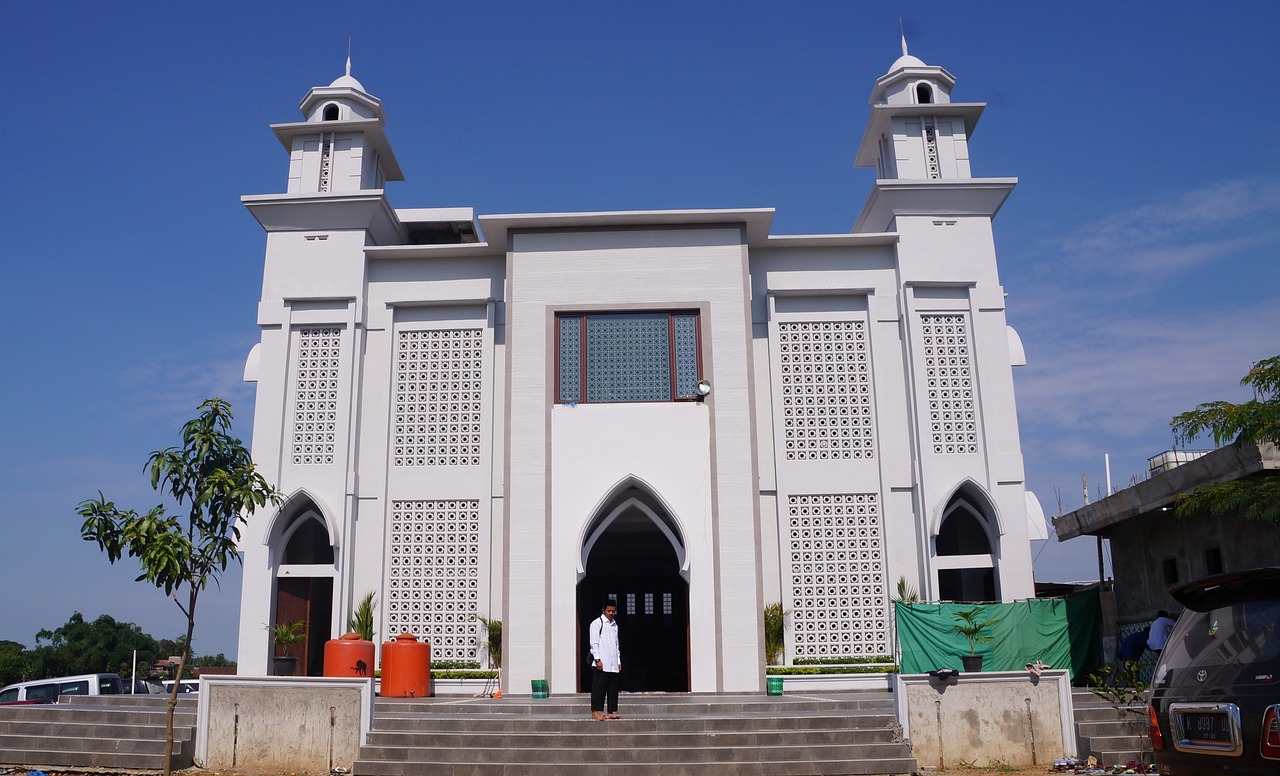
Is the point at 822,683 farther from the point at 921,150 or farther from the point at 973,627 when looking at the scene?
the point at 921,150

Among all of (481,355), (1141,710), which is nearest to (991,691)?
(1141,710)

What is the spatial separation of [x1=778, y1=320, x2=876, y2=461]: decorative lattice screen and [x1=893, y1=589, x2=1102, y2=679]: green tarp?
3311mm

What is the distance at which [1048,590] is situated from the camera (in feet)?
83.1

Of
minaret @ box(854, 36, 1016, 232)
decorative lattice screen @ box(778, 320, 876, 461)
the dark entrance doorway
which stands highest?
minaret @ box(854, 36, 1016, 232)

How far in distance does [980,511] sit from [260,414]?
1205 centimetres

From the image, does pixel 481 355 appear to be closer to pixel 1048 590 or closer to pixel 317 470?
pixel 317 470

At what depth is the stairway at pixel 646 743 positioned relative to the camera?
10.3 metres

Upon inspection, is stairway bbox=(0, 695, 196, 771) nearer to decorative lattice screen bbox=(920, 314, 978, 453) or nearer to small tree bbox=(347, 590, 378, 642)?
small tree bbox=(347, 590, 378, 642)

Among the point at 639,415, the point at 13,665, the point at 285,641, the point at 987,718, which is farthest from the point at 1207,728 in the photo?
the point at 13,665

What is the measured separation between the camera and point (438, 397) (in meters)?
17.4

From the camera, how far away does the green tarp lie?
47.6 feet

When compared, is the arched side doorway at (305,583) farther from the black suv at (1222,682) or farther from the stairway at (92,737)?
the black suv at (1222,682)

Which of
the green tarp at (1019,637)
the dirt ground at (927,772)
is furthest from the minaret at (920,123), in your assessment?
the dirt ground at (927,772)

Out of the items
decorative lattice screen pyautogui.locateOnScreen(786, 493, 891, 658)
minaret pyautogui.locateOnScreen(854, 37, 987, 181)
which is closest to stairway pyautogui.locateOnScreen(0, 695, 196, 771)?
decorative lattice screen pyautogui.locateOnScreen(786, 493, 891, 658)
